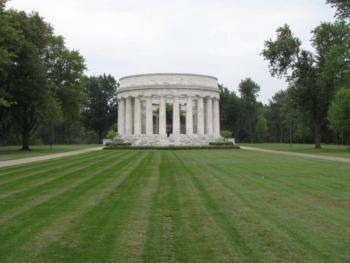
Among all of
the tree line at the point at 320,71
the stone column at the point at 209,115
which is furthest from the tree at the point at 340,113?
the stone column at the point at 209,115

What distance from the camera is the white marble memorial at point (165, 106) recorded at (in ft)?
279

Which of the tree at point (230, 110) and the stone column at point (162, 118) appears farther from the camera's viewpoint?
the tree at point (230, 110)

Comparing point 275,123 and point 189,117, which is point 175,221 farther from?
point 275,123

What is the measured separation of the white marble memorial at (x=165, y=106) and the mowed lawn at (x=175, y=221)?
206 feet

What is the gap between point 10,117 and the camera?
6919cm

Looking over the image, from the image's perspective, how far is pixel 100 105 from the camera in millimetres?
119938

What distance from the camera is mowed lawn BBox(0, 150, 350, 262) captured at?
891 centimetres

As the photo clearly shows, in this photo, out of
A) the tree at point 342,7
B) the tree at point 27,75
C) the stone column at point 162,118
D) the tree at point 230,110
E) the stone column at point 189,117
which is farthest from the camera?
the tree at point 230,110

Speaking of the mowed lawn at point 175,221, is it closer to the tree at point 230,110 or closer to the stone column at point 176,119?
the stone column at point 176,119

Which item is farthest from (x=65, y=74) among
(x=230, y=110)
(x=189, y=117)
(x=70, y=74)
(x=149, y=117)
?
(x=230, y=110)

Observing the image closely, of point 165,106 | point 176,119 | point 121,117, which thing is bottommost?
point 176,119

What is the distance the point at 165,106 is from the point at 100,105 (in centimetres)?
3508

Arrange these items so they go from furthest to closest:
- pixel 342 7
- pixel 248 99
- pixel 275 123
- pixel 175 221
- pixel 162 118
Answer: pixel 275 123, pixel 248 99, pixel 162 118, pixel 342 7, pixel 175 221

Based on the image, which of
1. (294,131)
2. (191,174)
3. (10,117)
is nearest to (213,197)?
(191,174)
